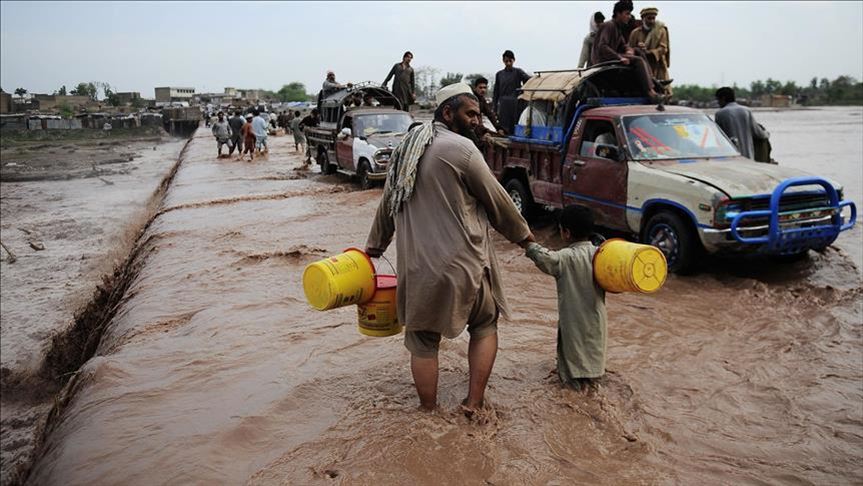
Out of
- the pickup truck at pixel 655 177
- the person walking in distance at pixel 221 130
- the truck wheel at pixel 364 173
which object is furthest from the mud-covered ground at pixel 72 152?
the pickup truck at pixel 655 177

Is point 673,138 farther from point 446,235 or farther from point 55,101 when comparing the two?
point 55,101

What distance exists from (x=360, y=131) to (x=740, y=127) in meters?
8.18

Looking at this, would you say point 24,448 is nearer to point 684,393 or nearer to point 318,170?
point 684,393

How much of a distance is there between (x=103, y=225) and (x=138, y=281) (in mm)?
9701

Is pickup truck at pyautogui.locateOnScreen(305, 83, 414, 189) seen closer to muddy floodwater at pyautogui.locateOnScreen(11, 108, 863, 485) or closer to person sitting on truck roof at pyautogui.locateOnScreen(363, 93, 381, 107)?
person sitting on truck roof at pyautogui.locateOnScreen(363, 93, 381, 107)

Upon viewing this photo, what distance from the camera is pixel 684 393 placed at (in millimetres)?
4379

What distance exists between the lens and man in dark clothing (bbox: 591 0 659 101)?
8648 mm

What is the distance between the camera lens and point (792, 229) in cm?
650

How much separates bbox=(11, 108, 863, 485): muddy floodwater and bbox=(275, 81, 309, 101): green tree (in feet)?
369

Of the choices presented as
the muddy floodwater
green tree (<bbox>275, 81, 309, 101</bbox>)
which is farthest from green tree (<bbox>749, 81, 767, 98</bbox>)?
the muddy floodwater

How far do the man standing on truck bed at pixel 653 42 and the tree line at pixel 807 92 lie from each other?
55.3m

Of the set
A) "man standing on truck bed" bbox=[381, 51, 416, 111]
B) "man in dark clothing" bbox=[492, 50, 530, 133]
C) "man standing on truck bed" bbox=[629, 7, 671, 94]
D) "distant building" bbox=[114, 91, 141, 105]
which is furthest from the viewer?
"distant building" bbox=[114, 91, 141, 105]

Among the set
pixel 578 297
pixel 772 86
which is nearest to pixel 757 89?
pixel 772 86

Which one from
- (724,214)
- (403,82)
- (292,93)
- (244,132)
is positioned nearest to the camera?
(724,214)
